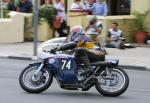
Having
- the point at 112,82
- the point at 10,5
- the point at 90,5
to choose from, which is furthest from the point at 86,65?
the point at 10,5

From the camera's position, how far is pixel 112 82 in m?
12.2

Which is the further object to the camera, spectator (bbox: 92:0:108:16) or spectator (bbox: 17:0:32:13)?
spectator (bbox: 17:0:32:13)

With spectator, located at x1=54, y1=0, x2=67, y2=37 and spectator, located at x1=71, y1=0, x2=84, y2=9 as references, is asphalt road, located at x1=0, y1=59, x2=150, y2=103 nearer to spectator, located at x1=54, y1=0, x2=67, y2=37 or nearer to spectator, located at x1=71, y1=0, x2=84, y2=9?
spectator, located at x1=71, y1=0, x2=84, y2=9

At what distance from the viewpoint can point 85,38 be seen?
40.2 ft

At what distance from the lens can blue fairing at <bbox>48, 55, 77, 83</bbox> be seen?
478 inches

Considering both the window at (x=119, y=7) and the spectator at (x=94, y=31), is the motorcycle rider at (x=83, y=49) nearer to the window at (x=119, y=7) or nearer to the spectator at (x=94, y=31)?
the spectator at (x=94, y=31)

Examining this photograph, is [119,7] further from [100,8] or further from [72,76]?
[72,76]

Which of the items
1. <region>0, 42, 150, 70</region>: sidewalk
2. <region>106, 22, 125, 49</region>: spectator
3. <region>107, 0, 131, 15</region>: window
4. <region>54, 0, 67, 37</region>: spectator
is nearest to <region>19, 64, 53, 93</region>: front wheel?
<region>0, 42, 150, 70</region>: sidewalk

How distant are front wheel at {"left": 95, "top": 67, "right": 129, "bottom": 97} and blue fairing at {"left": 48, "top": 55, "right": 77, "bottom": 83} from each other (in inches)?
20.5

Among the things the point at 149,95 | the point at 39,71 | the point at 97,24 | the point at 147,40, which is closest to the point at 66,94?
the point at 39,71

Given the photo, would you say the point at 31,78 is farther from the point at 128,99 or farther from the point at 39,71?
the point at 128,99

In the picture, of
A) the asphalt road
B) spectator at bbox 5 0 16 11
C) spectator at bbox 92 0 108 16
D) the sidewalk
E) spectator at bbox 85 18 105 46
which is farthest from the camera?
spectator at bbox 5 0 16 11

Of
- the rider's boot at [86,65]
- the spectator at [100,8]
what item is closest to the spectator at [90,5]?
the spectator at [100,8]

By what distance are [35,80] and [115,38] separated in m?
10.5
